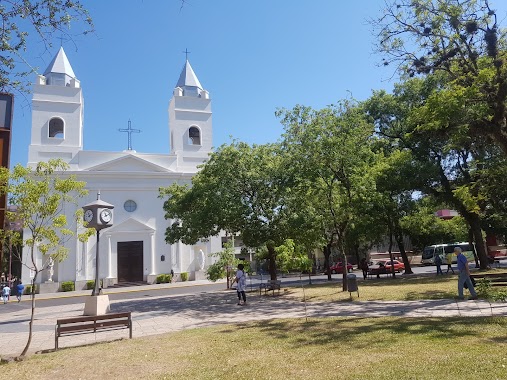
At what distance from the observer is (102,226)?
1442cm

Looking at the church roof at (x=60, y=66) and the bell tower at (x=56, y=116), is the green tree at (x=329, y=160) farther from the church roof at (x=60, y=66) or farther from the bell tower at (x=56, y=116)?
the church roof at (x=60, y=66)

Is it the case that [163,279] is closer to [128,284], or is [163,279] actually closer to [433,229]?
[128,284]

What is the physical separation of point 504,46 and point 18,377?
1646cm

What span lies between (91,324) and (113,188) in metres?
29.3

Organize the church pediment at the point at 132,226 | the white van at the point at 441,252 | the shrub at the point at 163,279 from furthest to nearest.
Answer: the white van at the point at 441,252 < the church pediment at the point at 132,226 < the shrub at the point at 163,279

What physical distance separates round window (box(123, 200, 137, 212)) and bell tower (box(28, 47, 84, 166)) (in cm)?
647

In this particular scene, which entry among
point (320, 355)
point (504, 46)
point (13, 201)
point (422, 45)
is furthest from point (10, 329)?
point (504, 46)

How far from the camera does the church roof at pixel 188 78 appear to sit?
43.5 m

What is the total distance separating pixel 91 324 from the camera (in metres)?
9.38

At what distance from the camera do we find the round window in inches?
1480

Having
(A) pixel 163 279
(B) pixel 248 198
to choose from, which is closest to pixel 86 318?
(B) pixel 248 198

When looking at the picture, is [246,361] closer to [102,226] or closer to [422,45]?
[102,226]

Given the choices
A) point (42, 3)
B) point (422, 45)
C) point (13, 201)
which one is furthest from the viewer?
point (422, 45)

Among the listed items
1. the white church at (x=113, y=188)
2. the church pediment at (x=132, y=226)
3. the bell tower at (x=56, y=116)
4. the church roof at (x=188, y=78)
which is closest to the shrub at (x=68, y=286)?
the white church at (x=113, y=188)
